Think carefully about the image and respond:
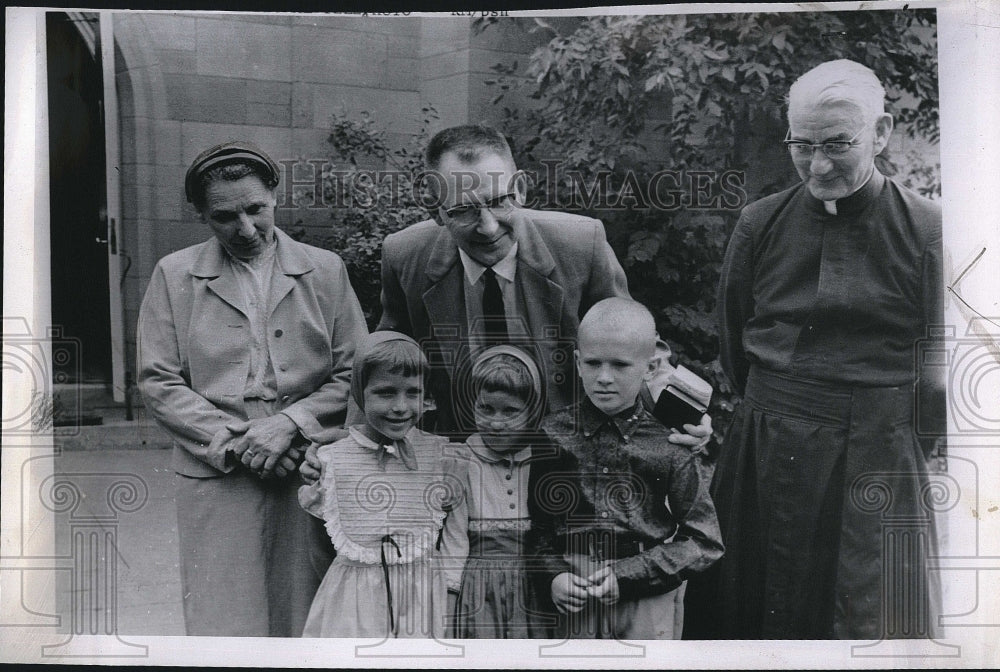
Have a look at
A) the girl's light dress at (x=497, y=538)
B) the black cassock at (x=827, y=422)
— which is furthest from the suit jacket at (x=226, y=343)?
the black cassock at (x=827, y=422)

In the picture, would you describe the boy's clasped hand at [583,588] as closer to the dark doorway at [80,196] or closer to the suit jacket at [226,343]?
the suit jacket at [226,343]

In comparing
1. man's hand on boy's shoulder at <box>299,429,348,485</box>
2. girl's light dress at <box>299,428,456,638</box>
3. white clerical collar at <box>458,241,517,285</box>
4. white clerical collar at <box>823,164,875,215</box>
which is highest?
white clerical collar at <box>823,164,875,215</box>

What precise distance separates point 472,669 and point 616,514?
858 mm

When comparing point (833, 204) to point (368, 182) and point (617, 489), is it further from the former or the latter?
point (368, 182)

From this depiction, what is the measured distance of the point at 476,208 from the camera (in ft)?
13.1

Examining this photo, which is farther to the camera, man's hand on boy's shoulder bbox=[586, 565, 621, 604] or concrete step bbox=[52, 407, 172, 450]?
concrete step bbox=[52, 407, 172, 450]

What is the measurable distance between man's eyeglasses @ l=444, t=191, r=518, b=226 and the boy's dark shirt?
83 cm

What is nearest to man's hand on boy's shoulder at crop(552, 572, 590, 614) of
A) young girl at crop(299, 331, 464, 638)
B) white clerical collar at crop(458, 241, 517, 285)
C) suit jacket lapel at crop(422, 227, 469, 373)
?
young girl at crop(299, 331, 464, 638)

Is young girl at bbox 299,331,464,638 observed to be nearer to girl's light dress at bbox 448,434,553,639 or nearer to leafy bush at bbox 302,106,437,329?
girl's light dress at bbox 448,434,553,639

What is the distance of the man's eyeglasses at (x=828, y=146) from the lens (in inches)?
154

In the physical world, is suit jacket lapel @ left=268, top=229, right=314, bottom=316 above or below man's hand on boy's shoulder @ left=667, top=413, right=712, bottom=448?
above

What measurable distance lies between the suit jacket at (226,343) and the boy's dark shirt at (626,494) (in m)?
0.88

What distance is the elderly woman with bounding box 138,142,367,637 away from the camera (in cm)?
401

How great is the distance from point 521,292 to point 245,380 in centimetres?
114
